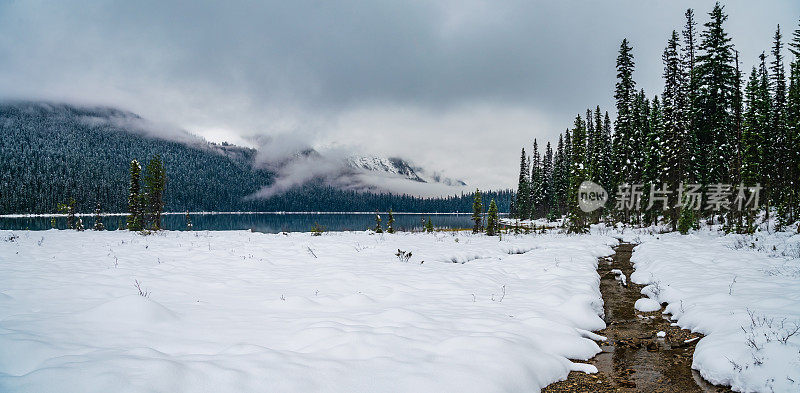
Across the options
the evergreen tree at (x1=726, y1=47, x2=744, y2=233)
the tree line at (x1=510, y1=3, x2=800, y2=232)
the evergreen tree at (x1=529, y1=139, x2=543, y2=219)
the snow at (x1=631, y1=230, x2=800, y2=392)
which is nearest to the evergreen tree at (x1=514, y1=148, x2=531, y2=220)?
the evergreen tree at (x1=529, y1=139, x2=543, y2=219)

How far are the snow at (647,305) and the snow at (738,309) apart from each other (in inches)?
11.5

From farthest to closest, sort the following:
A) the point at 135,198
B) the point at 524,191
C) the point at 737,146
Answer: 1. the point at 524,191
2. the point at 135,198
3. the point at 737,146

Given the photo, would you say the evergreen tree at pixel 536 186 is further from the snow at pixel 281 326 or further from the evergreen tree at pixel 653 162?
the snow at pixel 281 326

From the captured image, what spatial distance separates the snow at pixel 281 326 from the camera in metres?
3.45

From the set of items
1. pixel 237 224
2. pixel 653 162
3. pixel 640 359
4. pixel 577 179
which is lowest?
pixel 237 224

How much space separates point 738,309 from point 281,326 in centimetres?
855

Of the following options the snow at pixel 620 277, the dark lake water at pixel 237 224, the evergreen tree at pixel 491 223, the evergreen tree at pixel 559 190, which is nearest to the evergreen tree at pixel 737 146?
the evergreen tree at pixel 491 223

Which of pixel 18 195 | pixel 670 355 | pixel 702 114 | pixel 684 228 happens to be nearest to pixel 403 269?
pixel 670 355

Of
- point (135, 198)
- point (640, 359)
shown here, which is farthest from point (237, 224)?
point (640, 359)

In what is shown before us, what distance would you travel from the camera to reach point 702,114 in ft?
101

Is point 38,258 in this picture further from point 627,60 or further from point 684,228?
point 627,60

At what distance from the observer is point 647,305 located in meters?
8.67

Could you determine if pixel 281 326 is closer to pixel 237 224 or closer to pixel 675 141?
pixel 675 141

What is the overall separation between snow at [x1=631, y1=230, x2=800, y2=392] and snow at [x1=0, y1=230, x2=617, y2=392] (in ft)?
5.30
